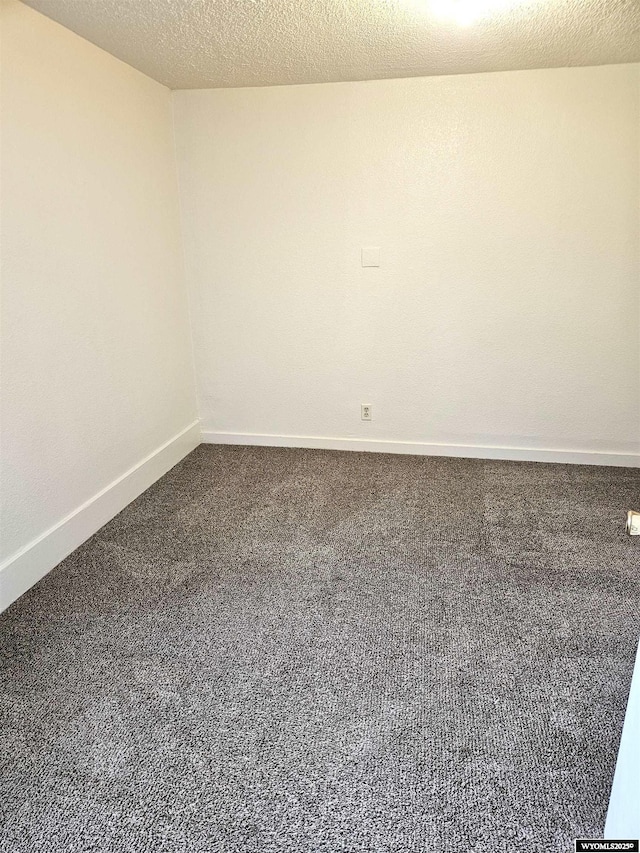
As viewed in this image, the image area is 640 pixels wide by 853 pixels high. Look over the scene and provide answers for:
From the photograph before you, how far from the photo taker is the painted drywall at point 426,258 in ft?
10.4

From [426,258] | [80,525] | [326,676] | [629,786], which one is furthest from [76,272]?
[629,786]

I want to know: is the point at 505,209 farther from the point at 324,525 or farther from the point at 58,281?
the point at 58,281

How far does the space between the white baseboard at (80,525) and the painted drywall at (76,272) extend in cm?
2

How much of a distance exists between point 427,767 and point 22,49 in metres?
2.89

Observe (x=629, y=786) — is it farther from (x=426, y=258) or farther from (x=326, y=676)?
(x=426, y=258)

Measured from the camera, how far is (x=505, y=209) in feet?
10.9

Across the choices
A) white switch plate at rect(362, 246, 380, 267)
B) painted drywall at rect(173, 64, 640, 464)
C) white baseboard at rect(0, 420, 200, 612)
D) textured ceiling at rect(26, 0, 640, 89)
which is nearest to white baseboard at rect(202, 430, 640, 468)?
painted drywall at rect(173, 64, 640, 464)

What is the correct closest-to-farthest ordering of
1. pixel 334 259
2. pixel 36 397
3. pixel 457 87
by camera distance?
pixel 36 397 < pixel 457 87 < pixel 334 259

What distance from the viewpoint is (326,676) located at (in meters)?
1.97

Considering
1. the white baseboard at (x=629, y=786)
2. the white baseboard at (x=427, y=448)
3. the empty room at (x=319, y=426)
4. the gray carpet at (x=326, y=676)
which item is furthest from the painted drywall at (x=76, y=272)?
the white baseboard at (x=629, y=786)

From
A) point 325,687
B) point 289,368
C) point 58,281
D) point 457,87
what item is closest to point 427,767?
point 325,687

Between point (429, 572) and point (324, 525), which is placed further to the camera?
point (324, 525)

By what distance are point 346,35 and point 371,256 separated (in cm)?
122

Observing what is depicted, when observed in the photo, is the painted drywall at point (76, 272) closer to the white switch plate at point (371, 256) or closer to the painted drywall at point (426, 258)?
the painted drywall at point (426, 258)
